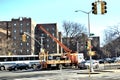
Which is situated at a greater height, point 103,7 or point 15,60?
point 103,7

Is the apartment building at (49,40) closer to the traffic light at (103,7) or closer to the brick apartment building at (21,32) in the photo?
the brick apartment building at (21,32)

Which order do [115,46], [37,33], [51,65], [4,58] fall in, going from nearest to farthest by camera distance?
[51,65]
[4,58]
[115,46]
[37,33]

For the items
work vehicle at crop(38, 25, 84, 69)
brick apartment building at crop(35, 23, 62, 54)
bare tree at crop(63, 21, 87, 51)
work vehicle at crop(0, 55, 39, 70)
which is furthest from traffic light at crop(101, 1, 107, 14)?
brick apartment building at crop(35, 23, 62, 54)

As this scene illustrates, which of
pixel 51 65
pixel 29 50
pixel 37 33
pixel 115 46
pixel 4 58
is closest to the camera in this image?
pixel 51 65

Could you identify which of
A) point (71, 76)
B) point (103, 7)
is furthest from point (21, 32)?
point (103, 7)

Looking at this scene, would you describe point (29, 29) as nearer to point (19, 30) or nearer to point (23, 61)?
point (19, 30)

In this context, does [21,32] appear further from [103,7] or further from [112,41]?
[103,7]

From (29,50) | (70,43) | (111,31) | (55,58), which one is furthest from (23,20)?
(55,58)

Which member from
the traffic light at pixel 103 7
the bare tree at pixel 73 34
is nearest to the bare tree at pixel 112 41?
the bare tree at pixel 73 34

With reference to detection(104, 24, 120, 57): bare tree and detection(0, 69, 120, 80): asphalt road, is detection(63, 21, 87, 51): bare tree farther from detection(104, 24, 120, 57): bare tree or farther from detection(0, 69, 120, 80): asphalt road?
detection(0, 69, 120, 80): asphalt road

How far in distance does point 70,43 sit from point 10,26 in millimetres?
42242

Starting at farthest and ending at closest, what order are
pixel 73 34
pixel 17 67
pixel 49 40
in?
pixel 49 40 < pixel 73 34 < pixel 17 67

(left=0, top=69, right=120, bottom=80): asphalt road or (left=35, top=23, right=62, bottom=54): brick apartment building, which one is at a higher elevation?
(left=35, top=23, right=62, bottom=54): brick apartment building

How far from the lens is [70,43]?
118562mm
